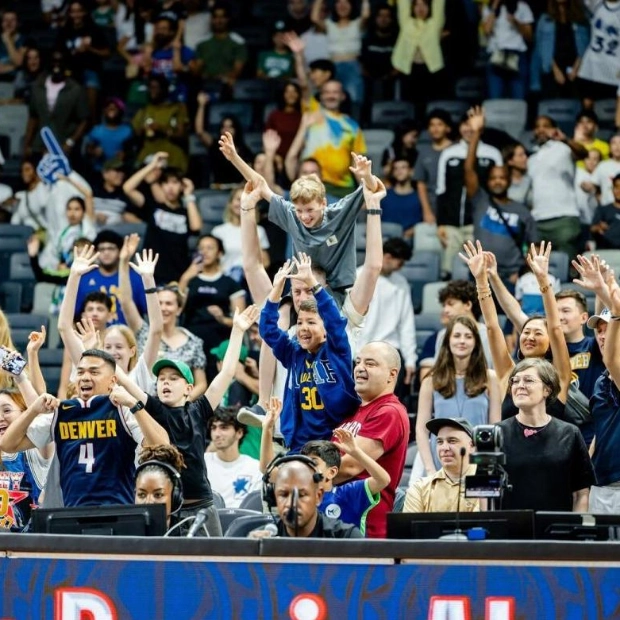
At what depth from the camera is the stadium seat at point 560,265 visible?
12609 mm

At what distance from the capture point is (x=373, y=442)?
24.5 feet

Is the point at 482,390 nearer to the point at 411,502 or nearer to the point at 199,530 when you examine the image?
the point at 411,502

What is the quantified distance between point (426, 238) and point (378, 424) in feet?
20.3

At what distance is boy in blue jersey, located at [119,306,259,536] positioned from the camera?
7918 mm

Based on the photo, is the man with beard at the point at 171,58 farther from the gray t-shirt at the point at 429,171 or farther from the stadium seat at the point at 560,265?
the stadium seat at the point at 560,265

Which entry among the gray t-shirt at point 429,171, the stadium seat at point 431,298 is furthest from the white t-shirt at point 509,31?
the stadium seat at point 431,298

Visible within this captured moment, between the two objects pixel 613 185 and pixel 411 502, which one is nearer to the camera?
pixel 411 502

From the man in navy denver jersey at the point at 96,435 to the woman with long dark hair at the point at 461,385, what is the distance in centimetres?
186

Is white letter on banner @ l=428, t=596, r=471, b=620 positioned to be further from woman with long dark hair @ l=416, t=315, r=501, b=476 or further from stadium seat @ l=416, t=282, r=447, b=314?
stadium seat @ l=416, t=282, r=447, b=314

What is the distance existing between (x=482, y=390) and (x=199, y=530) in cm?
252

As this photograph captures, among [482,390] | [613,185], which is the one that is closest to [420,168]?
[613,185]

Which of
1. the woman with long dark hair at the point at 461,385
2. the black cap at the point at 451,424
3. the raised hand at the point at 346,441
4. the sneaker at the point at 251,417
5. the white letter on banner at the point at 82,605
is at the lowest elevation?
the white letter on banner at the point at 82,605

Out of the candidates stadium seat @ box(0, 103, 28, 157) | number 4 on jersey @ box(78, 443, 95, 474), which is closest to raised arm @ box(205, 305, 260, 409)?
number 4 on jersey @ box(78, 443, 95, 474)

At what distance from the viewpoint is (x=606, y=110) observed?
15.4m
